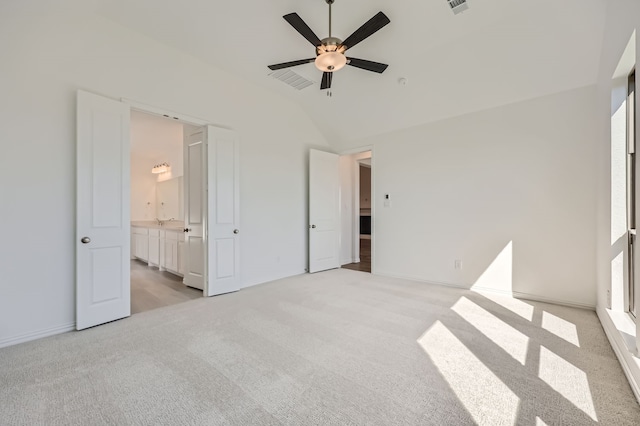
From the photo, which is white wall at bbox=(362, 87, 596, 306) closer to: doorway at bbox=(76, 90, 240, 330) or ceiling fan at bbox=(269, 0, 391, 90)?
ceiling fan at bbox=(269, 0, 391, 90)

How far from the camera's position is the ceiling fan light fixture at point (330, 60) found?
2428 millimetres

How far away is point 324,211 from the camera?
543 cm

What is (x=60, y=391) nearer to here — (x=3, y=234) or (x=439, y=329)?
(x=3, y=234)

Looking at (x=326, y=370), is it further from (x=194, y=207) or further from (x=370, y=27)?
(x=194, y=207)

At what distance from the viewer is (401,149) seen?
187 inches

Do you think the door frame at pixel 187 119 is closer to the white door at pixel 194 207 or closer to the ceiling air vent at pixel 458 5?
the white door at pixel 194 207

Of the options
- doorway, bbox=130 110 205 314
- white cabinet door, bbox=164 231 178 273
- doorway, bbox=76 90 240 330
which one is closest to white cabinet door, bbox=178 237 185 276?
doorway, bbox=130 110 205 314

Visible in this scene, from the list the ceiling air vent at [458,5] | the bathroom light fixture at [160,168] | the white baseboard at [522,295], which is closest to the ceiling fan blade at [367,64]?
the ceiling air vent at [458,5]

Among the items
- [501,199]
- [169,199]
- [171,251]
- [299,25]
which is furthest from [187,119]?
[501,199]

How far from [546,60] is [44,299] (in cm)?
588

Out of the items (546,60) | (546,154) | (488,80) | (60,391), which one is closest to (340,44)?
(488,80)

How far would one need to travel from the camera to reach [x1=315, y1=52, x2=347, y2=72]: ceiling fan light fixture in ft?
7.97

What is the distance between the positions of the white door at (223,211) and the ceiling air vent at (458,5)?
10.2 feet

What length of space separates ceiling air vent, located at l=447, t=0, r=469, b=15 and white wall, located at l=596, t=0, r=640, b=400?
116 cm
